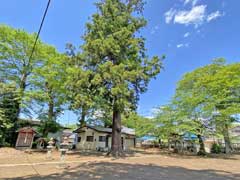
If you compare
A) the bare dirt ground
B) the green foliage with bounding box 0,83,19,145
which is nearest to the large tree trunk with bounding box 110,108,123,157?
the bare dirt ground

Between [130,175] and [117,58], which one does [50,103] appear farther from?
[130,175]

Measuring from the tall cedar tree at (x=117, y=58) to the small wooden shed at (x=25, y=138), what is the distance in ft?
32.4

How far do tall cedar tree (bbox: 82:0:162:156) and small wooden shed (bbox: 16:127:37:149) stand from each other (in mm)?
9867

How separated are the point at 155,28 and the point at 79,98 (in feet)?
37.6

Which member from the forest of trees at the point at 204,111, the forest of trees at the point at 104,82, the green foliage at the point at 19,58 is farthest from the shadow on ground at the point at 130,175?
the green foliage at the point at 19,58

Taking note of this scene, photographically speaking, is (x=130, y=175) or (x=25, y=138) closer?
(x=130, y=175)

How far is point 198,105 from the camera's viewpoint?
2147 cm

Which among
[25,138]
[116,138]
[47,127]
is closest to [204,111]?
[116,138]

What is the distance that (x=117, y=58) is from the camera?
19.0 meters

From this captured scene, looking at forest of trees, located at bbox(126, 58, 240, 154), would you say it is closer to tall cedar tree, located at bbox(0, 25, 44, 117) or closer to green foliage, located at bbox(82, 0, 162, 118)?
green foliage, located at bbox(82, 0, 162, 118)

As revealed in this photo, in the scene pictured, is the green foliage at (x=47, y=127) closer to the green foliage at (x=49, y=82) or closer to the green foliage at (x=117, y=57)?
the green foliage at (x=49, y=82)

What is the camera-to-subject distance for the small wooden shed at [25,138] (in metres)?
21.0

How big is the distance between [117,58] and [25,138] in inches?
551

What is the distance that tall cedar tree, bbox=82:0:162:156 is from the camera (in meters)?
17.2
